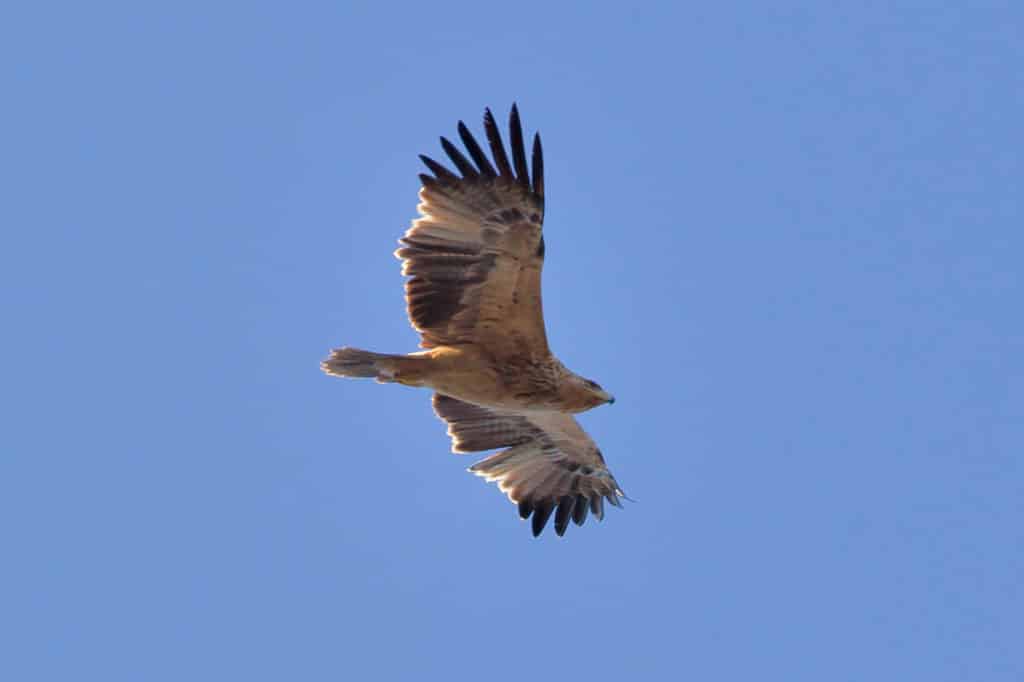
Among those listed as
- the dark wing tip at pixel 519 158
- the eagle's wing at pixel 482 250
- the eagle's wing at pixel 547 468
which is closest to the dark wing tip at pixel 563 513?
the eagle's wing at pixel 547 468

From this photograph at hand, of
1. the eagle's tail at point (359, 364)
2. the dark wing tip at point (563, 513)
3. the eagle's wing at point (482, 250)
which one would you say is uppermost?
the eagle's wing at point (482, 250)

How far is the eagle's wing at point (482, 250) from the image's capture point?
1330 centimetres

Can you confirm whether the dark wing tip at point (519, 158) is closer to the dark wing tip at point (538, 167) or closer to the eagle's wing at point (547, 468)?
the dark wing tip at point (538, 167)

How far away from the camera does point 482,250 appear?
1338cm

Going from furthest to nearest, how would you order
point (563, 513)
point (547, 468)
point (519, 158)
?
point (547, 468) < point (563, 513) < point (519, 158)

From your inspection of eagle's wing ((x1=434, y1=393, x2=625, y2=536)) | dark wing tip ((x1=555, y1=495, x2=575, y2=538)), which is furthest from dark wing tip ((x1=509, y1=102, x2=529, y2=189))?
dark wing tip ((x1=555, y1=495, x2=575, y2=538))

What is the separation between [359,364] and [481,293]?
3.55ft

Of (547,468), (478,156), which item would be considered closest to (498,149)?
(478,156)

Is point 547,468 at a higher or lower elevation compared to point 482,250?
lower

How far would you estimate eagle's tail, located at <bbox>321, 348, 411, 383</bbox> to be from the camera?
13.3m

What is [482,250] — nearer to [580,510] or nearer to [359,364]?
[359,364]

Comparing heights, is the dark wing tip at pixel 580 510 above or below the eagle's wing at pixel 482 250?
below

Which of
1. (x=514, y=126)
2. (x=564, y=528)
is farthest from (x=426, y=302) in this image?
(x=564, y=528)

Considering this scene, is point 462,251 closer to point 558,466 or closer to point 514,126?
point 514,126
